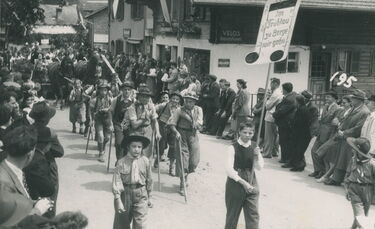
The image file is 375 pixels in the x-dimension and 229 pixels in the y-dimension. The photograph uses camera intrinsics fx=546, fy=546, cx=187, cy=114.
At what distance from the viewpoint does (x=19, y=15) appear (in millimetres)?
16062

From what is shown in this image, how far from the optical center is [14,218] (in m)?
3.09

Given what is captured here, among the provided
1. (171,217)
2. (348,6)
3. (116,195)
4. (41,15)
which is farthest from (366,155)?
(348,6)

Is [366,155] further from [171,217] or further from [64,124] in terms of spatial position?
[64,124]

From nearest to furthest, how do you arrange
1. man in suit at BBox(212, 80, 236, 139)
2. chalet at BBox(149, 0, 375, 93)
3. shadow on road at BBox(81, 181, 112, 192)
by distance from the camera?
shadow on road at BBox(81, 181, 112, 192) → man in suit at BBox(212, 80, 236, 139) → chalet at BBox(149, 0, 375, 93)

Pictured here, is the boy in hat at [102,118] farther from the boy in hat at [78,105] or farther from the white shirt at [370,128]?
the white shirt at [370,128]

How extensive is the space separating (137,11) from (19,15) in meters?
16.1

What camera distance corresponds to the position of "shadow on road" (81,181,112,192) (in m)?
9.39

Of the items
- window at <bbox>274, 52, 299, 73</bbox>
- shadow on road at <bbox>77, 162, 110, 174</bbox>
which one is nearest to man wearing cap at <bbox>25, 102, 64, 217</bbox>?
shadow on road at <bbox>77, 162, 110, 174</bbox>

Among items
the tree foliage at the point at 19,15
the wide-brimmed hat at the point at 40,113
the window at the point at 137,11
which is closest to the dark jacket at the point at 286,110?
the wide-brimmed hat at the point at 40,113

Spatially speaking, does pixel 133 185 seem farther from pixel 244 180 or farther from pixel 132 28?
pixel 132 28

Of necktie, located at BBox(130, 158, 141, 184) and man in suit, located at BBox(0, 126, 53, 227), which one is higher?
man in suit, located at BBox(0, 126, 53, 227)

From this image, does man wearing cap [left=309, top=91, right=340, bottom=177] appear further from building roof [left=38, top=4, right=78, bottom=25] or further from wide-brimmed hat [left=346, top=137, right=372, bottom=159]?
building roof [left=38, top=4, right=78, bottom=25]

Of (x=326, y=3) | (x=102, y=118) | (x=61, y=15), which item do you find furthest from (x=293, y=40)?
(x=61, y=15)

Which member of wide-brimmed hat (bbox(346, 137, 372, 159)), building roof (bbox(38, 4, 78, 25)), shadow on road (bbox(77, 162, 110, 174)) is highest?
building roof (bbox(38, 4, 78, 25))
